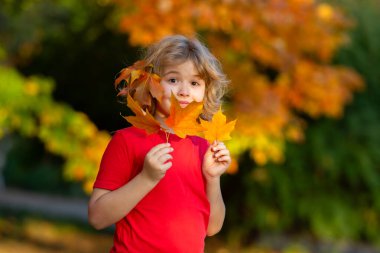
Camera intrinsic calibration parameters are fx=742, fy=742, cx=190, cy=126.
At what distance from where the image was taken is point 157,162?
217cm

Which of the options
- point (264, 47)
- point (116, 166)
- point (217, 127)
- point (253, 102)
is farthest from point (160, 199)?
point (253, 102)

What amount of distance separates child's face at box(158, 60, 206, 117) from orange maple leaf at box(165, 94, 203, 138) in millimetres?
133

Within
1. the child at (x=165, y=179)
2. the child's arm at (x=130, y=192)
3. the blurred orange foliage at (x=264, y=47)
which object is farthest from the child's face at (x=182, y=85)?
the blurred orange foliage at (x=264, y=47)

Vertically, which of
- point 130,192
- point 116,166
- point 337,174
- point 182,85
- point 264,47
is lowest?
point 130,192

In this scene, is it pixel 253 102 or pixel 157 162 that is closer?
pixel 157 162

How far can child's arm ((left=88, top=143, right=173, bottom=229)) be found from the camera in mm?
2184

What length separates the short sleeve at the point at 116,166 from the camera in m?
2.32

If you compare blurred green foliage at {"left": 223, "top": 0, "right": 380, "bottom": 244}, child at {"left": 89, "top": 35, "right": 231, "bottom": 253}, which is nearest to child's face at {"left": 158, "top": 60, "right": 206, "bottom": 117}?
child at {"left": 89, "top": 35, "right": 231, "bottom": 253}

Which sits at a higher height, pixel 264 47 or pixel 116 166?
pixel 264 47

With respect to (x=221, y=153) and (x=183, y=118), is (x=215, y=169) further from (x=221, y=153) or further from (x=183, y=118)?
(x=183, y=118)

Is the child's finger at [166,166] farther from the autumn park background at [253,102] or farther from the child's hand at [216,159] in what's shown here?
the autumn park background at [253,102]

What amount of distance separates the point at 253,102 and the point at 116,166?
5.34 metres

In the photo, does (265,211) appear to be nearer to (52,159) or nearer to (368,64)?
(368,64)

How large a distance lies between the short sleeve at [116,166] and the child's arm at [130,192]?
0.10ft
